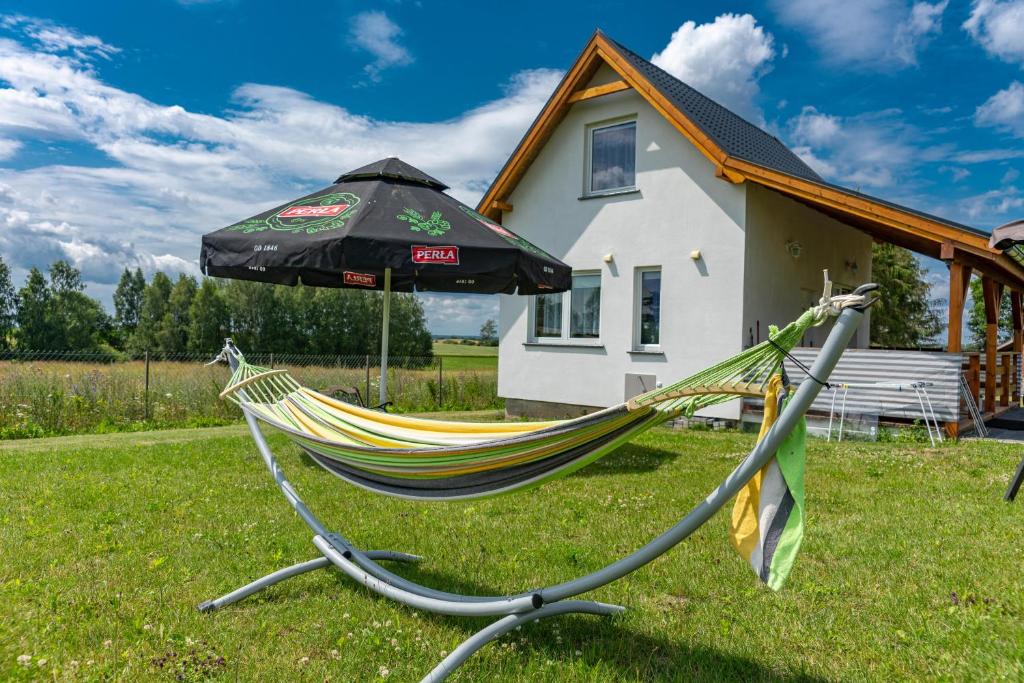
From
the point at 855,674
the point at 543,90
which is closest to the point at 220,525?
the point at 855,674

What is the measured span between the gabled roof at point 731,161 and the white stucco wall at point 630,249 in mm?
332

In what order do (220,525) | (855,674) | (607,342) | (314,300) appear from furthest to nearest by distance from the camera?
(314,300)
(607,342)
(220,525)
(855,674)

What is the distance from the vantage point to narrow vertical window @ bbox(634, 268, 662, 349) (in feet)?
32.7

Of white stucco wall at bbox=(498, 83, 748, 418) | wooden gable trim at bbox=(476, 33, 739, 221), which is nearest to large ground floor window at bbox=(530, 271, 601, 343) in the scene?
white stucco wall at bbox=(498, 83, 748, 418)

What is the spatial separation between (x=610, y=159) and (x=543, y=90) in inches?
68.5

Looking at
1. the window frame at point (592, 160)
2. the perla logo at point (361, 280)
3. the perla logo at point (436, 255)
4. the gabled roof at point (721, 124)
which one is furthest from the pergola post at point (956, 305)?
the perla logo at point (436, 255)

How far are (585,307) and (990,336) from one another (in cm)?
582

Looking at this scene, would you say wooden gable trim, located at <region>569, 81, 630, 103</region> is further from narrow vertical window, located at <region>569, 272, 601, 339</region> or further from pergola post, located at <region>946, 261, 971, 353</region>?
pergola post, located at <region>946, 261, 971, 353</region>

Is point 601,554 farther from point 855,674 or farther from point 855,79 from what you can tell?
point 855,79

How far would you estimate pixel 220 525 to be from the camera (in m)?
4.34

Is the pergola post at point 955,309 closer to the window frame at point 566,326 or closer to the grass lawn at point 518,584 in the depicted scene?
the grass lawn at point 518,584

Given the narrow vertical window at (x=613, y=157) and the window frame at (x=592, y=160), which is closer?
the window frame at (x=592, y=160)

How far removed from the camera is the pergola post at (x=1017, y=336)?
1152 cm

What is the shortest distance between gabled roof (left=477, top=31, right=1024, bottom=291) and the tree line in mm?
32186
